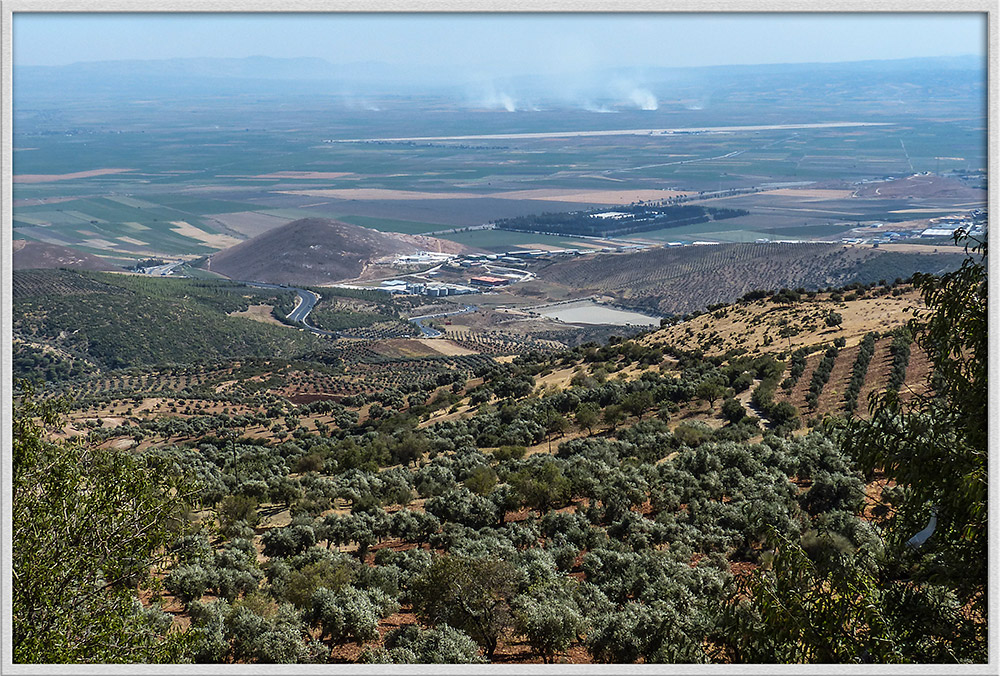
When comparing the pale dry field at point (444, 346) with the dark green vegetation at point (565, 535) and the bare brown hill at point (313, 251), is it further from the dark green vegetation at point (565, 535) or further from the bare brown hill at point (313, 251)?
the bare brown hill at point (313, 251)

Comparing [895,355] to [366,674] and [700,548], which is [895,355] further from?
[366,674]

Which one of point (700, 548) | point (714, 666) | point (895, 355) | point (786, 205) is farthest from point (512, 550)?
point (786, 205)

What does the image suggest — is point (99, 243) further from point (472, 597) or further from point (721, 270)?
point (472, 597)

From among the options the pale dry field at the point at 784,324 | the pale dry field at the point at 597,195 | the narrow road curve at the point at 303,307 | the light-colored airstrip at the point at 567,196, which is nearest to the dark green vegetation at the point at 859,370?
the pale dry field at the point at 784,324

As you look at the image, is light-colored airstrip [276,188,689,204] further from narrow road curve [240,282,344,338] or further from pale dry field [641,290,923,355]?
pale dry field [641,290,923,355]

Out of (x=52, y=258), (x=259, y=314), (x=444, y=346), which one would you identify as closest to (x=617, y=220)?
(x=259, y=314)

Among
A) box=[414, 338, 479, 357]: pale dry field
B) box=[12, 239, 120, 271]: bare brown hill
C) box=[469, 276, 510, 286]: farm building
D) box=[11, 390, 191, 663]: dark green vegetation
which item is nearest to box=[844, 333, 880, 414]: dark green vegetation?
box=[11, 390, 191, 663]: dark green vegetation

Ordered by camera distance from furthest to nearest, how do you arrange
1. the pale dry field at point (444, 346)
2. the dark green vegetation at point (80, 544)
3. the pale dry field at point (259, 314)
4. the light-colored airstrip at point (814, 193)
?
the light-colored airstrip at point (814, 193)
the pale dry field at point (259, 314)
the pale dry field at point (444, 346)
the dark green vegetation at point (80, 544)

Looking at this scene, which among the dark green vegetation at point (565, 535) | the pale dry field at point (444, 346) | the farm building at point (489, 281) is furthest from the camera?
the farm building at point (489, 281)
